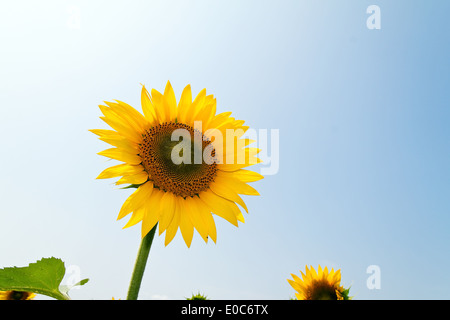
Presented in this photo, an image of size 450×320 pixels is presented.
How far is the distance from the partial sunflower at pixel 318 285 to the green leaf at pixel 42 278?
3477 millimetres

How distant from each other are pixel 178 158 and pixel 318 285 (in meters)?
2.96

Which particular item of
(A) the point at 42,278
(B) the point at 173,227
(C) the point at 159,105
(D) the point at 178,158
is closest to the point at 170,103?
(C) the point at 159,105

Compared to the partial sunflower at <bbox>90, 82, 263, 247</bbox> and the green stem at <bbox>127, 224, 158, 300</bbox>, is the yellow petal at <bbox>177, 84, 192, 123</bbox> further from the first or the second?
the green stem at <bbox>127, 224, 158, 300</bbox>

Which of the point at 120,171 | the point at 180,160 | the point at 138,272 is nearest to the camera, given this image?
the point at 138,272

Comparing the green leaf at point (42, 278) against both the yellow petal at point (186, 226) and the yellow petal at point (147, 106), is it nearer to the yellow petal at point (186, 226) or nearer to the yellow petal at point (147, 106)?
the yellow petal at point (186, 226)

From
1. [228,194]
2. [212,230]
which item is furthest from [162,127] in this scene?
[212,230]

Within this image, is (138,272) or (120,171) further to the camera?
(120,171)

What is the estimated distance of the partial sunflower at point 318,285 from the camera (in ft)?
15.5

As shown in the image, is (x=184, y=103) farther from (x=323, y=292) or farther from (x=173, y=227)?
(x=323, y=292)

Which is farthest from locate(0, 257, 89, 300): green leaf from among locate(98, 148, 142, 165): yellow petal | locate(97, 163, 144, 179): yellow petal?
locate(98, 148, 142, 165): yellow petal

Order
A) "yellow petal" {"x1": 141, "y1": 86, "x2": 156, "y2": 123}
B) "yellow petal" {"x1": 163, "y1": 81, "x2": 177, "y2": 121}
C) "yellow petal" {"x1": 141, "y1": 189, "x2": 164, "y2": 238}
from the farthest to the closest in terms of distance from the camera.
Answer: "yellow petal" {"x1": 163, "y1": 81, "x2": 177, "y2": 121} → "yellow petal" {"x1": 141, "y1": 86, "x2": 156, "y2": 123} → "yellow petal" {"x1": 141, "y1": 189, "x2": 164, "y2": 238}

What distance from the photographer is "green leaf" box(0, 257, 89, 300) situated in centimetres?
168

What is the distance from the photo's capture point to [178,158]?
2766 mm

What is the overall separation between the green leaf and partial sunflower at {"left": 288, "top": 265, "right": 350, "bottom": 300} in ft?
11.4
